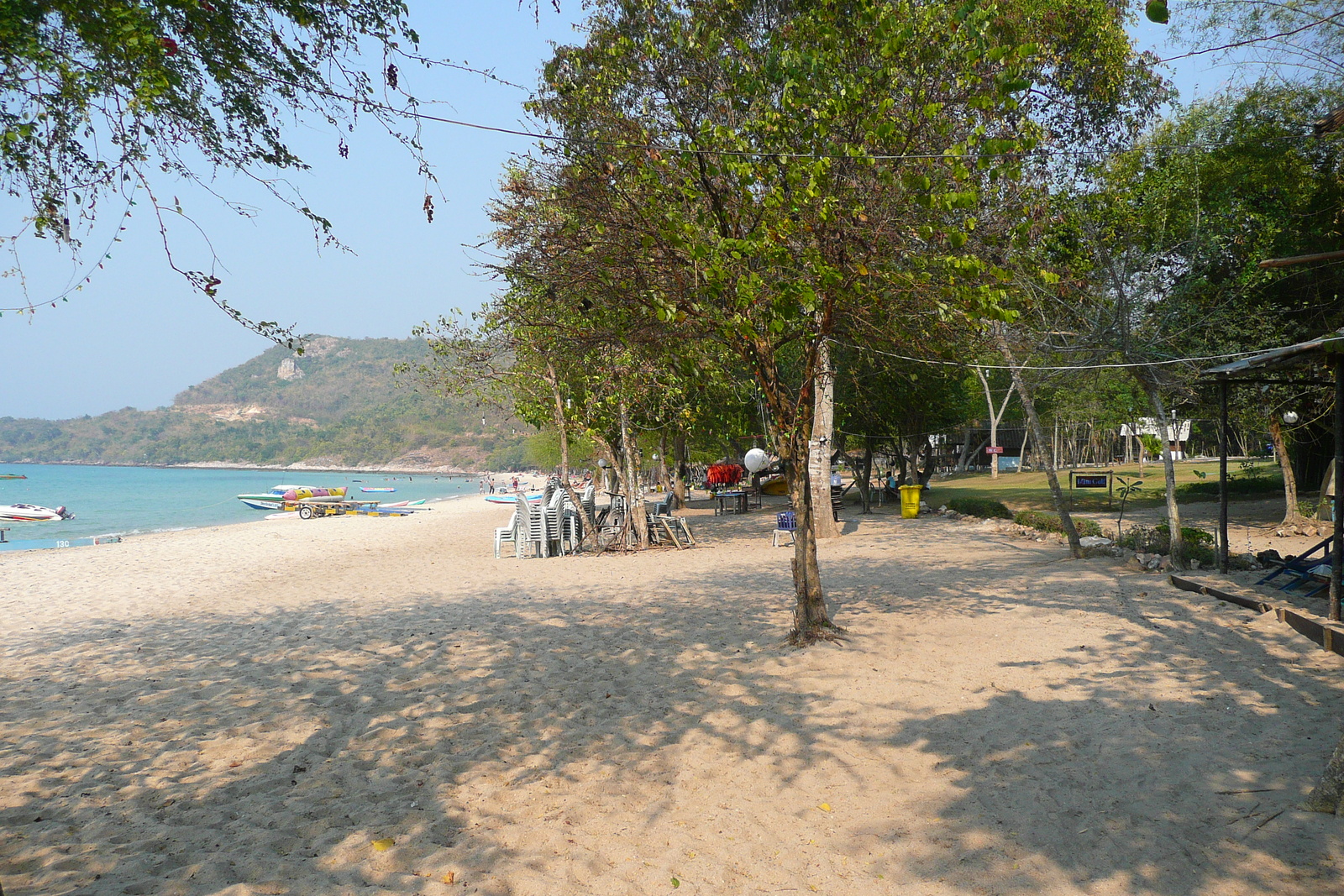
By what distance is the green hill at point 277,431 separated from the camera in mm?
147250

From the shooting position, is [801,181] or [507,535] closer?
[801,181]

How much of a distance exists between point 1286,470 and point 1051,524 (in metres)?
3.94

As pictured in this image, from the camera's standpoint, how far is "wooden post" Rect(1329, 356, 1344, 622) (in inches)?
231

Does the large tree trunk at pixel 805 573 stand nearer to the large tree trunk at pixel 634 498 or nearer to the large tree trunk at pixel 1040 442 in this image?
the large tree trunk at pixel 1040 442

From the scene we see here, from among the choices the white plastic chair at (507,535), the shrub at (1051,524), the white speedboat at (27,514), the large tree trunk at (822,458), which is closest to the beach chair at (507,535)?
the white plastic chair at (507,535)

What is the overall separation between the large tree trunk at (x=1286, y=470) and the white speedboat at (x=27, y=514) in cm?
5080

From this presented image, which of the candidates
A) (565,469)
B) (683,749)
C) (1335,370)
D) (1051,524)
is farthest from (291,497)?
(1335,370)

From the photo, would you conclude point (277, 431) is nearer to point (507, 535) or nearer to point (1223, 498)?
point (507, 535)

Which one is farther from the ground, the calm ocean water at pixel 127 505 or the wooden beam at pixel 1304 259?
the wooden beam at pixel 1304 259

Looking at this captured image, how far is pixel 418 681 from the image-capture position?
258 inches

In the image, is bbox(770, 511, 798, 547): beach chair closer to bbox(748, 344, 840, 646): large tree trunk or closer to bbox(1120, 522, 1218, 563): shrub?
bbox(1120, 522, 1218, 563): shrub

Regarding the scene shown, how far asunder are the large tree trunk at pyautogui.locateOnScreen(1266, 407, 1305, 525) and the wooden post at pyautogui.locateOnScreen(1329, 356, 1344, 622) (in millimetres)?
7968

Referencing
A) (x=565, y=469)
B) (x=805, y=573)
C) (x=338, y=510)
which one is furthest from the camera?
(x=338, y=510)

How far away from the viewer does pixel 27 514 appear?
1587 inches
